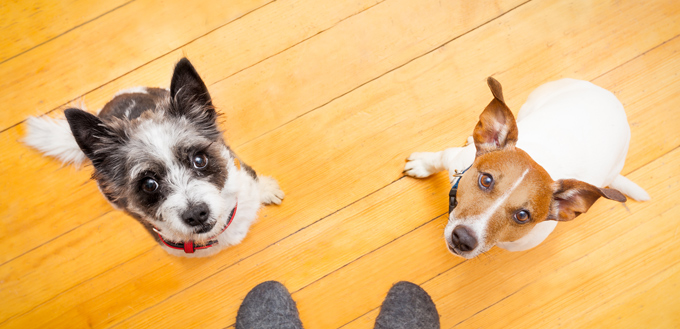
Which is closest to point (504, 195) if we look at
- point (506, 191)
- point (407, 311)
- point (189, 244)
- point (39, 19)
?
point (506, 191)

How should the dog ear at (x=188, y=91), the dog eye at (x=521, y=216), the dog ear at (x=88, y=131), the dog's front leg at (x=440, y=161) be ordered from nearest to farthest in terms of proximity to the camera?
the dog ear at (x=88, y=131) < the dog ear at (x=188, y=91) < the dog eye at (x=521, y=216) < the dog's front leg at (x=440, y=161)

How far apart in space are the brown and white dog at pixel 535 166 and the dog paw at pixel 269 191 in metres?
1.12

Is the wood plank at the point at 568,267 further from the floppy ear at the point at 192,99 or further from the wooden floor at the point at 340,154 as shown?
the floppy ear at the point at 192,99

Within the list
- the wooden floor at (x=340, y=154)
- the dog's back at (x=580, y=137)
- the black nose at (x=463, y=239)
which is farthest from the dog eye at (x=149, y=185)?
the dog's back at (x=580, y=137)

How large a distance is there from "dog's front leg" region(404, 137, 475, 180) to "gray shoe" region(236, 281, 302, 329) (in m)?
1.25

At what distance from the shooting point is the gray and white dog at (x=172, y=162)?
166 cm

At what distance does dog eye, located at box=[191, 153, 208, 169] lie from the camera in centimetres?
178

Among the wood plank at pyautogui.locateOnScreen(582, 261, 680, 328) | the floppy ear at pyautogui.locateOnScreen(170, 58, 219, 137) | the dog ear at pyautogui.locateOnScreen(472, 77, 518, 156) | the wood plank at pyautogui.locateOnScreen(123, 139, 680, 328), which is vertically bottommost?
the wood plank at pyautogui.locateOnScreen(582, 261, 680, 328)

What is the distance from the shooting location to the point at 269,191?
2.54 metres

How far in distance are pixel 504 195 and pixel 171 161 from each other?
158cm

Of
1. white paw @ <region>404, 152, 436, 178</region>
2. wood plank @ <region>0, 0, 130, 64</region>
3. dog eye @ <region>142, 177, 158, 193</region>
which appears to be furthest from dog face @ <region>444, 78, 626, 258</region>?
wood plank @ <region>0, 0, 130, 64</region>

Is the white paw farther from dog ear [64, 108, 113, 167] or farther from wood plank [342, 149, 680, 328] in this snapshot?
dog ear [64, 108, 113, 167]

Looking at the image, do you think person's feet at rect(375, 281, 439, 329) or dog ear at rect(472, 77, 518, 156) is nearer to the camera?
dog ear at rect(472, 77, 518, 156)

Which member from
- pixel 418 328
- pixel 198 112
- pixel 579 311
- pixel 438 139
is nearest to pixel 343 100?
pixel 438 139
